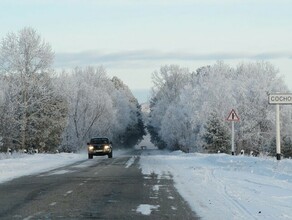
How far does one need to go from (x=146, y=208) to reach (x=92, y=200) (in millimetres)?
2274

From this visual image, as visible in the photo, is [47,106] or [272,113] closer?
[47,106]

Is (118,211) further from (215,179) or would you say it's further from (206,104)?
(206,104)

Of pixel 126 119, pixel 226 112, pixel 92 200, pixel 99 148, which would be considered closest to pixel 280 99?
pixel 92 200

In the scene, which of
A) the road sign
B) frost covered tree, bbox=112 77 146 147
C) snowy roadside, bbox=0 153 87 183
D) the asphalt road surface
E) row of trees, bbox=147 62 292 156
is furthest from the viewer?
frost covered tree, bbox=112 77 146 147

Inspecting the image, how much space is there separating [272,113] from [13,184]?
53.7 m

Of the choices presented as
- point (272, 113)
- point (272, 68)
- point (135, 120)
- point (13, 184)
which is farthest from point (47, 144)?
point (135, 120)

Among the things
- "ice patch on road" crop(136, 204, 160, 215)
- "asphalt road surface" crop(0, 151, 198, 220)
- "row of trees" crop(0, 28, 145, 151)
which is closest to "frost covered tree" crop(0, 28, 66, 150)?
"row of trees" crop(0, 28, 145, 151)

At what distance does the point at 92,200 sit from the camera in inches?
579

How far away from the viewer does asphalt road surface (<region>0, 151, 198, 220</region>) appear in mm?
11922

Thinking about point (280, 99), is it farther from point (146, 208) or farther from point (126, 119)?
point (126, 119)

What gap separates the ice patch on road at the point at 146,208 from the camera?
12.2 m

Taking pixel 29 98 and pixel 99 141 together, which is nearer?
pixel 99 141

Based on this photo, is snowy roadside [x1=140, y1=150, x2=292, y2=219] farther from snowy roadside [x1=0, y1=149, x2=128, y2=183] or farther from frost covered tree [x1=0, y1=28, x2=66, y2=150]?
frost covered tree [x1=0, y1=28, x2=66, y2=150]

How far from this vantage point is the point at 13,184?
20094 mm
